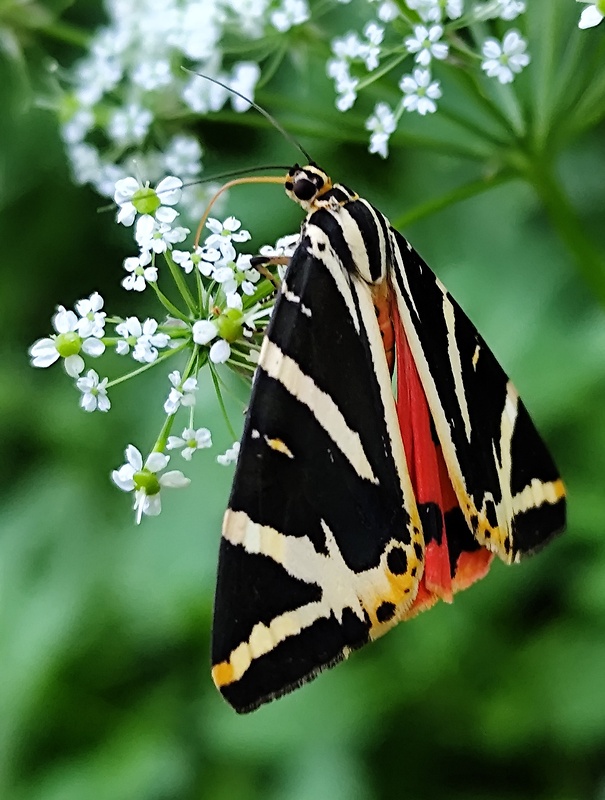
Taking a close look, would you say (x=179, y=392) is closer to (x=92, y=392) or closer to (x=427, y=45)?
(x=92, y=392)

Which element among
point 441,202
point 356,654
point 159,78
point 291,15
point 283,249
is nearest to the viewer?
point 283,249

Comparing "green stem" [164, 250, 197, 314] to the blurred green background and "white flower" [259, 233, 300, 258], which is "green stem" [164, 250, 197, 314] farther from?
the blurred green background

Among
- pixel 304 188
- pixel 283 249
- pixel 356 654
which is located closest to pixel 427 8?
pixel 304 188

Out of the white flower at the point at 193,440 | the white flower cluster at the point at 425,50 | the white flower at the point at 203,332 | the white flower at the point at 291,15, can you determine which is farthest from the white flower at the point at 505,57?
the white flower at the point at 193,440

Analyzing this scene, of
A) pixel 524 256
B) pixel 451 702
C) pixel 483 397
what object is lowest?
pixel 451 702

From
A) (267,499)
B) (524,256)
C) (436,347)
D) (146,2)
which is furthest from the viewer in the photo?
(524,256)

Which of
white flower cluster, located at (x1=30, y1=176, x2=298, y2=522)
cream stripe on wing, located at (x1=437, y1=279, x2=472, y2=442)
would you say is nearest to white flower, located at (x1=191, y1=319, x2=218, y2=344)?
white flower cluster, located at (x1=30, y1=176, x2=298, y2=522)

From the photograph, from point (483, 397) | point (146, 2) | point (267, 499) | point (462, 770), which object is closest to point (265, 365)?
point (267, 499)

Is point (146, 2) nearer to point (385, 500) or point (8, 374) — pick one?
point (8, 374)

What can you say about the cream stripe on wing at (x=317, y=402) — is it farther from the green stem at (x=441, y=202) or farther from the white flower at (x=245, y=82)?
the white flower at (x=245, y=82)
